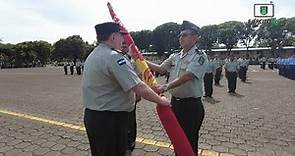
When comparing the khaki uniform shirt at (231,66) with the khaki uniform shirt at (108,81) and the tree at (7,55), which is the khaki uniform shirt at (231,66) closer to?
the khaki uniform shirt at (108,81)

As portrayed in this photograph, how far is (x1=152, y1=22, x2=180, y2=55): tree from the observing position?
275 ft

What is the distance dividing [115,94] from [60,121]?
4825 mm

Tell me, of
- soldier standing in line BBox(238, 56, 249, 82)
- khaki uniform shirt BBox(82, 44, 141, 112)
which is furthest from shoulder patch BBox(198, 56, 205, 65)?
soldier standing in line BBox(238, 56, 249, 82)

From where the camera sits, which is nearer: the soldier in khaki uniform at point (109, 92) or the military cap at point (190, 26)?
the soldier in khaki uniform at point (109, 92)

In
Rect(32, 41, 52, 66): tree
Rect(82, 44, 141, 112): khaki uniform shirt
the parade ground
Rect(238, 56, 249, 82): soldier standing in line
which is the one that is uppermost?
Rect(32, 41, 52, 66): tree

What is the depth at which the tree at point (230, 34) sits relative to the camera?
277 feet

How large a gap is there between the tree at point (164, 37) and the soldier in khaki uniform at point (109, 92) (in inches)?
3141

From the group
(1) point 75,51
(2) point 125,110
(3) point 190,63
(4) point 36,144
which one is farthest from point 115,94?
(1) point 75,51

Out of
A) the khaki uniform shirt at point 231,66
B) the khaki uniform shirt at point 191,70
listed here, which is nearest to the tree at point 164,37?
the khaki uniform shirt at point 231,66

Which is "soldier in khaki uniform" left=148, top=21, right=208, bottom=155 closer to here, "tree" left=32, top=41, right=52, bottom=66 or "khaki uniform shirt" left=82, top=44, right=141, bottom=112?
"khaki uniform shirt" left=82, top=44, right=141, bottom=112

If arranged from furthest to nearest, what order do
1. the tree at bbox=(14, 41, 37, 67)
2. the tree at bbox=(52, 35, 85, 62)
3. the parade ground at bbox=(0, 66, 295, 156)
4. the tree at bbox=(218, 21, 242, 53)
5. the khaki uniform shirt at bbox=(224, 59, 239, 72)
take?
the tree at bbox=(52, 35, 85, 62) < the tree at bbox=(14, 41, 37, 67) < the tree at bbox=(218, 21, 242, 53) < the khaki uniform shirt at bbox=(224, 59, 239, 72) < the parade ground at bbox=(0, 66, 295, 156)

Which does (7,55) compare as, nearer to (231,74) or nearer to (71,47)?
(71,47)

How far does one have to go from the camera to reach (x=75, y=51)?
300 feet

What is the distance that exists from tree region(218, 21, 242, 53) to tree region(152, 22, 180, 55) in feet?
41.4
